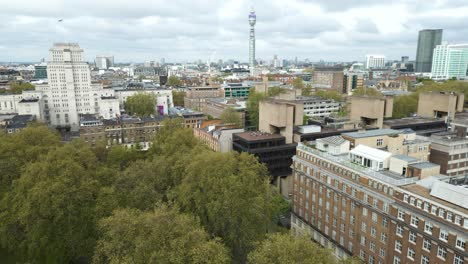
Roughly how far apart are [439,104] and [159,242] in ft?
255

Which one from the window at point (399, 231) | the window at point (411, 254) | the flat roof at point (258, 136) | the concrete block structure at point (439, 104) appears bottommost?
the window at point (411, 254)

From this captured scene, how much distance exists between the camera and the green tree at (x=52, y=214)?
3775 cm

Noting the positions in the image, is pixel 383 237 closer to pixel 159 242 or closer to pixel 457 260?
pixel 457 260

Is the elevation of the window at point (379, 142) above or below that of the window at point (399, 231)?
above

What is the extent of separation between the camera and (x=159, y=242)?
95.9ft

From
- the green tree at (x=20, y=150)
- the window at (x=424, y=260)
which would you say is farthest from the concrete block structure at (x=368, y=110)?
the green tree at (x=20, y=150)

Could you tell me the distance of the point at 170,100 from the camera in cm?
14312

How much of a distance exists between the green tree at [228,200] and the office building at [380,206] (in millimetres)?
5082

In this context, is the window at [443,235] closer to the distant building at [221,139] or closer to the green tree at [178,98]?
the distant building at [221,139]

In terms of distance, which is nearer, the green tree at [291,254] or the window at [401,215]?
the green tree at [291,254]

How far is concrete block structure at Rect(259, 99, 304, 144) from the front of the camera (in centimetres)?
6685

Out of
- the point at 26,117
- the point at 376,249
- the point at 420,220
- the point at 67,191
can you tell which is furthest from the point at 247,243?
the point at 26,117

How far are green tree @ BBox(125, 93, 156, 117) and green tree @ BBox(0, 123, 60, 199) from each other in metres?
57.3

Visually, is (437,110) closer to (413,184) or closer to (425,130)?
(425,130)
